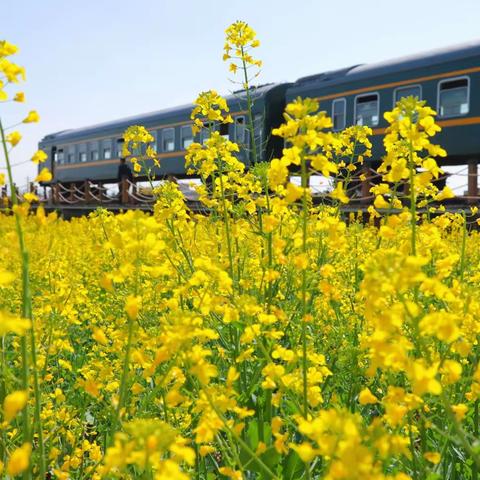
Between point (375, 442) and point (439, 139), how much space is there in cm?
1180

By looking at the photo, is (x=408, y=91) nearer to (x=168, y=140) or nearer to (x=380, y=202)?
(x=168, y=140)

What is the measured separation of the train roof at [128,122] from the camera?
1609 cm

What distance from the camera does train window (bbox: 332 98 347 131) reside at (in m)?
13.5

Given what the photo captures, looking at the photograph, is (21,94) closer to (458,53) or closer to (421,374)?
(421,374)

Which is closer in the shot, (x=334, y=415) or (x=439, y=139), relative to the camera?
(x=334, y=415)

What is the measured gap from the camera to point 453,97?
11.5 metres

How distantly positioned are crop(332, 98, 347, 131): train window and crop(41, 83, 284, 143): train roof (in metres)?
1.99

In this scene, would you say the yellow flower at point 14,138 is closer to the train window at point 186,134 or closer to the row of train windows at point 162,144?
the row of train windows at point 162,144

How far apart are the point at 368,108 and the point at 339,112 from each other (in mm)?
823

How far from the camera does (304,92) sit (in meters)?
14.7

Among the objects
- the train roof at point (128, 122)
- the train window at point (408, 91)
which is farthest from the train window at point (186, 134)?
the train window at point (408, 91)

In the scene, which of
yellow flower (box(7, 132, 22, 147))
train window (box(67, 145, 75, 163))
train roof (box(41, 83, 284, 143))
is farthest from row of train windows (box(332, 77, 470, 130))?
train window (box(67, 145, 75, 163))

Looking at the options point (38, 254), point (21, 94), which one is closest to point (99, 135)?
point (38, 254)

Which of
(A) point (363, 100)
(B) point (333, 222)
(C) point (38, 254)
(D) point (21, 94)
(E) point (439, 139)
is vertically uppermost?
(A) point (363, 100)
